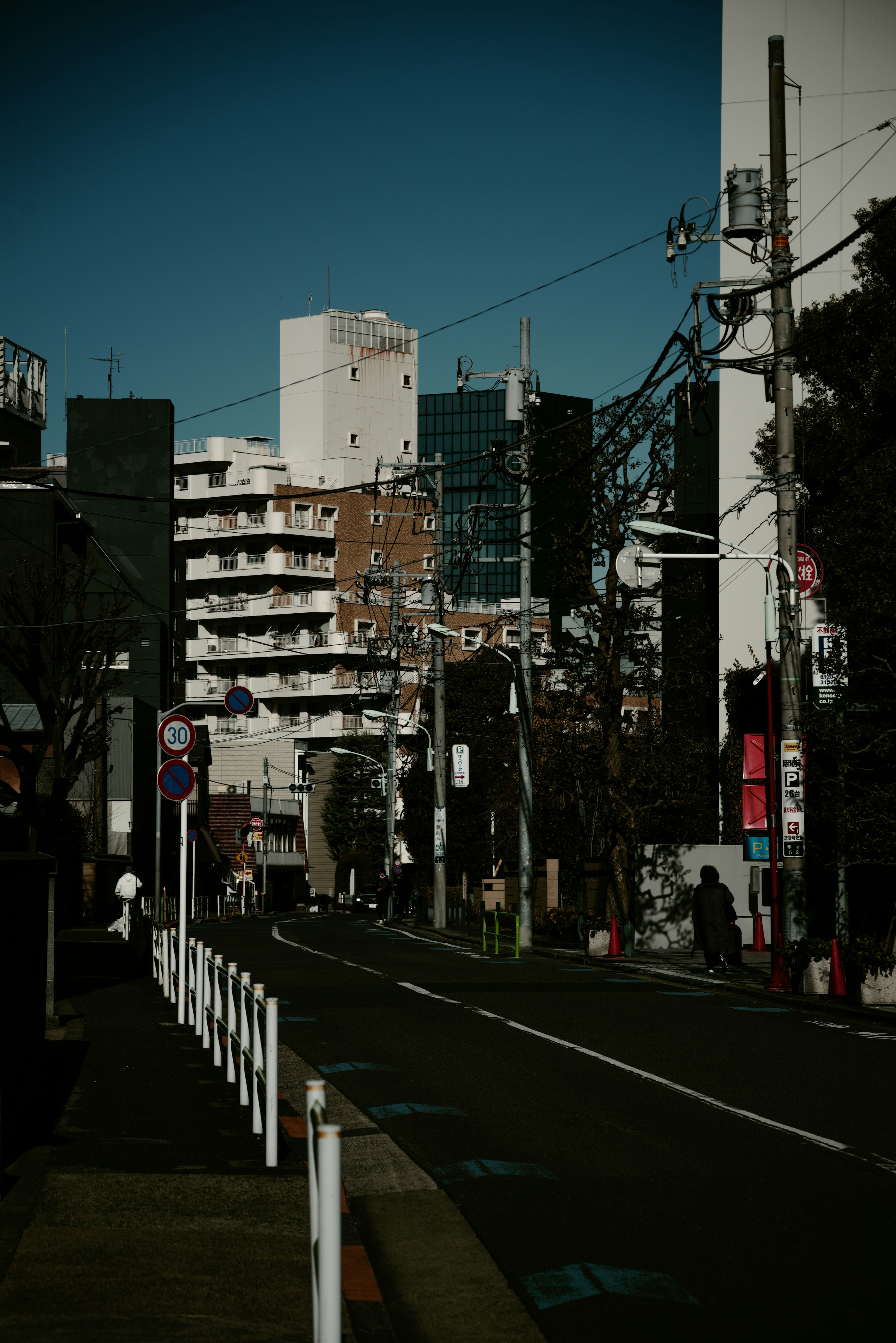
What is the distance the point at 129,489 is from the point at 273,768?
32195mm

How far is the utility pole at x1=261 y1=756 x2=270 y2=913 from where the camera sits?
258 feet

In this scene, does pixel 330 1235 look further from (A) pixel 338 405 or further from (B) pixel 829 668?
(A) pixel 338 405

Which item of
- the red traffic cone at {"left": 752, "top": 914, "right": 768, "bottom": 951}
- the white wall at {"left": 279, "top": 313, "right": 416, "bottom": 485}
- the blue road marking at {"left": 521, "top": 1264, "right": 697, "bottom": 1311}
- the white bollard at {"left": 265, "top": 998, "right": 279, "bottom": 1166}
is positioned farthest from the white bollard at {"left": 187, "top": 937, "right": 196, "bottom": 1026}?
the white wall at {"left": 279, "top": 313, "right": 416, "bottom": 485}

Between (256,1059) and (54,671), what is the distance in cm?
3016

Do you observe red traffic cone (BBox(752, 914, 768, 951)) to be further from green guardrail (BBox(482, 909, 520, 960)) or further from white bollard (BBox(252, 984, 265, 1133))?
white bollard (BBox(252, 984, 265, 1133))

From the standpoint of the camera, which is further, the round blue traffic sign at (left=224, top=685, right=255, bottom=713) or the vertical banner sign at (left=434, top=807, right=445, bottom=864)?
the vertical banner sign at (left=434, top=807, right=445, bottom=864)

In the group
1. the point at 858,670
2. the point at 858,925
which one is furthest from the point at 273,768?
the point at 858,670

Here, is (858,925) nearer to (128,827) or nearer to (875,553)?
(875,553)

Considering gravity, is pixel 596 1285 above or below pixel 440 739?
below

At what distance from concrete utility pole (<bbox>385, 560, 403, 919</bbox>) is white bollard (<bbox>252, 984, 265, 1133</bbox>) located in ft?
146

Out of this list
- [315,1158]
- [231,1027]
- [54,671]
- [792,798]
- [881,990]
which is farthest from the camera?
[54,671]

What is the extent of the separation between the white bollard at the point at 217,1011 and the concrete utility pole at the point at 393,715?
4124 centimetres

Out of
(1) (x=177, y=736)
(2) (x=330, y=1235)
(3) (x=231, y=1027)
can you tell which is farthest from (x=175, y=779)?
(2) (x=330, y=1235)

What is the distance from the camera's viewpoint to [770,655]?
23391 millimetres
